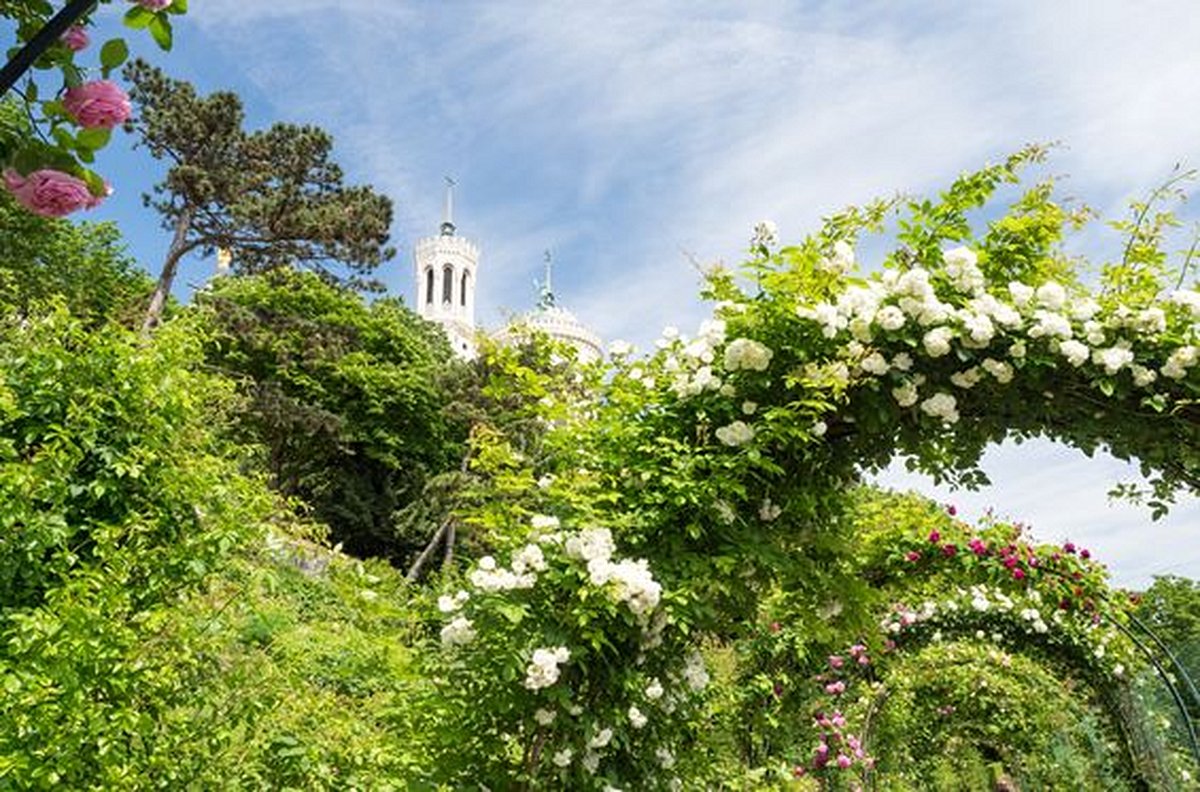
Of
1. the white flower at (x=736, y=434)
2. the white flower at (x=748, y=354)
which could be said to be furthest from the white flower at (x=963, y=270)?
the white flower at (x=736, y=434)

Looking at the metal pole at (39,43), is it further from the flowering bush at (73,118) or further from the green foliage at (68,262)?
the green foliage at (68,262)

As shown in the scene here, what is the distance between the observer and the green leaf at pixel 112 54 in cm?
122

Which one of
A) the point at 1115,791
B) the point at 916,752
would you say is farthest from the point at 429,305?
the point at 1115,791

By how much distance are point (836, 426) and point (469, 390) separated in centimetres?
1957

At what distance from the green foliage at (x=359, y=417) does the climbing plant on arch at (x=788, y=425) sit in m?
18.5

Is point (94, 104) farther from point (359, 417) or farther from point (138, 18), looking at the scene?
point (359, 417)

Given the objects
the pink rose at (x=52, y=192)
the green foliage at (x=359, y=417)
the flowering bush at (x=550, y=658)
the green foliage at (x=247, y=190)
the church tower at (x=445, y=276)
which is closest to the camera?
the pink rose at (x=52, y=192)

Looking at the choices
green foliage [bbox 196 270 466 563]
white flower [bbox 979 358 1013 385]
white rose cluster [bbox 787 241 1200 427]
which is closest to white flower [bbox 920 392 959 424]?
white rose cluster [bbox 787 241 1200 427]

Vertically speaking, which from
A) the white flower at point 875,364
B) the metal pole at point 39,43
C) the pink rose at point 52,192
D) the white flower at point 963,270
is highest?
the white flower at point 963,270

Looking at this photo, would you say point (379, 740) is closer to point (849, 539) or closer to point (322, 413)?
point (849, 539)

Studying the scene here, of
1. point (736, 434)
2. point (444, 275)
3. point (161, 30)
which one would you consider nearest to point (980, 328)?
point (736, 434)

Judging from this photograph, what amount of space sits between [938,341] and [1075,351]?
0.44 meters

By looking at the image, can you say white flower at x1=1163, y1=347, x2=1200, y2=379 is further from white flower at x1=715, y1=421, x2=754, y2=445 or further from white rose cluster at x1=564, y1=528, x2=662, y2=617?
white rose cluster at x1=564, y1=528, x2=662, y2=617

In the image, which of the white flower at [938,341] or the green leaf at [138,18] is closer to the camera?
the green leaf at [138,18]
